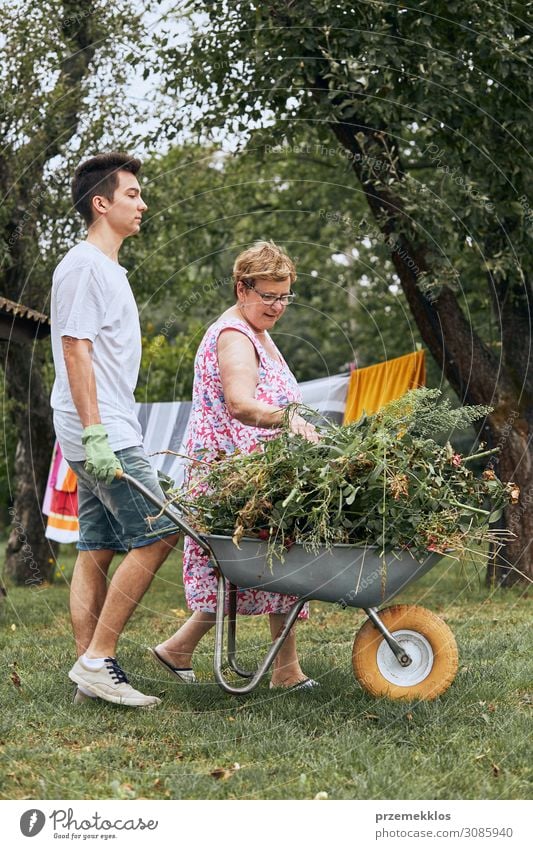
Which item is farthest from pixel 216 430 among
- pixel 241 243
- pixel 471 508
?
pixel 241 243

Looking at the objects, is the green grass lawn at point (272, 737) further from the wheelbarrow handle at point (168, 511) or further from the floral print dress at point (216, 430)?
the wheelbarrow handle at point (168, 511)

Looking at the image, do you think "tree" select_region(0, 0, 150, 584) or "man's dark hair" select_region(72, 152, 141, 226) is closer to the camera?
"man's dark hair" select_region(72, 152, 141, 226)

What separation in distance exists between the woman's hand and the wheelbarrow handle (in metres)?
0.48

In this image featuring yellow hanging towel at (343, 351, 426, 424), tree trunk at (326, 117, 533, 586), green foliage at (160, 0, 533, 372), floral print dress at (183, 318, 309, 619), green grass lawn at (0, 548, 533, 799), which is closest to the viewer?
green grass lawn at (0, 548, 533, 799)

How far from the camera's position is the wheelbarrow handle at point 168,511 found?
3207 millimetres

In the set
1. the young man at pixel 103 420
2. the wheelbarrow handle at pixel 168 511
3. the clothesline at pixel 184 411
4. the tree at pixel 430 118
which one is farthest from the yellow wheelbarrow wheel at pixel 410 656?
the clothesline at pixel 184 411

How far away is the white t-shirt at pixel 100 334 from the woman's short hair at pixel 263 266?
43 cm

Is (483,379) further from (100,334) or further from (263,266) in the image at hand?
(100,334)

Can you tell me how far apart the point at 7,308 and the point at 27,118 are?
278cm

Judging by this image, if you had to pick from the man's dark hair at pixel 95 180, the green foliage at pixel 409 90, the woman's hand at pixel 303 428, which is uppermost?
the green foliage at pixel 409 90

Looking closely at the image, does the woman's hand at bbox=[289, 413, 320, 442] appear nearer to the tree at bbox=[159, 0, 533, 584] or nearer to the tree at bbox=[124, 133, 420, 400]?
the tree at bbox=[159, 0, 533, 584]

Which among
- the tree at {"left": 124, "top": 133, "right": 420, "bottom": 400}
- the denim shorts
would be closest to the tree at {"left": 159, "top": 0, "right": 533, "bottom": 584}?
the tree at {"left": 124, "top": 133, "right": 420, "bottom": 400}

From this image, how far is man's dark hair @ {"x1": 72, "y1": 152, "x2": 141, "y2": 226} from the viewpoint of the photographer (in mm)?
3619

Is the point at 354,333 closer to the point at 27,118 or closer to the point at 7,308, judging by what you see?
the point at 27,118
